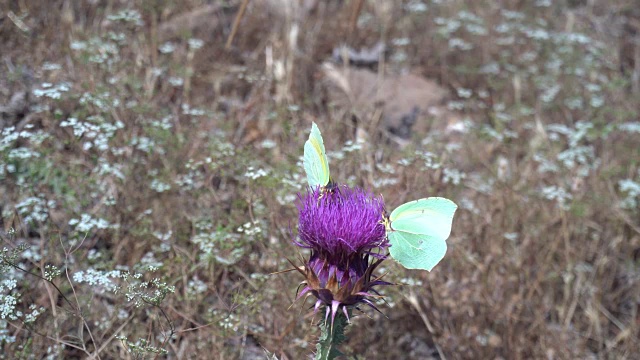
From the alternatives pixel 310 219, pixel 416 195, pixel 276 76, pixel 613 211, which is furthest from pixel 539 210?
pixel 310 219

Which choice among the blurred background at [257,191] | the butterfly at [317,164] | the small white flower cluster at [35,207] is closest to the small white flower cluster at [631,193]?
the blurred background at [257,191]

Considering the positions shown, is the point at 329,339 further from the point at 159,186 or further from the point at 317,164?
the point at 159,186

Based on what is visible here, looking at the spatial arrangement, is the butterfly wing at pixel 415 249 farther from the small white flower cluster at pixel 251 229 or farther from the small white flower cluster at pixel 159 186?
the small white flower cluster at pixel 159 186

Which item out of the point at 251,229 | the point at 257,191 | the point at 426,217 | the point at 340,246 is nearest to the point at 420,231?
the point at 426,217

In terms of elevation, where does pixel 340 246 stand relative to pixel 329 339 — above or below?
above

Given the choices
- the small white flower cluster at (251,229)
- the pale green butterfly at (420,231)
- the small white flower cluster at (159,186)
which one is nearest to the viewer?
the pale green butterfly at (420,231)

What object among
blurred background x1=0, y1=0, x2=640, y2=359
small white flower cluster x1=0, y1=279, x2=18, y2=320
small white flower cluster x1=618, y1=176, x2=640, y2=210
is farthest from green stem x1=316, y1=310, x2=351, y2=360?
small white flower cluster x1=618, y1=176, x2=640, y2=210
